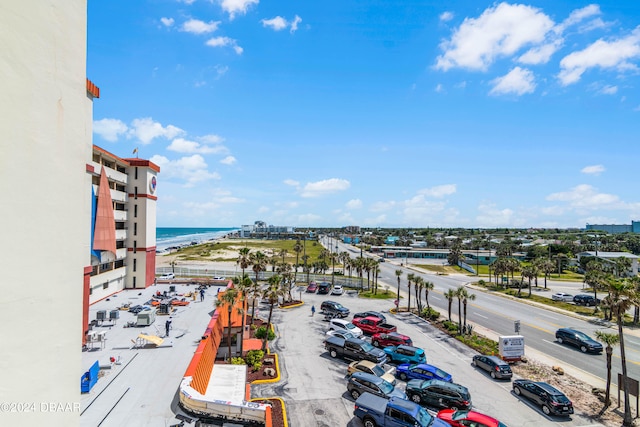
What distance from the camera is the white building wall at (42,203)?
3.81 metres

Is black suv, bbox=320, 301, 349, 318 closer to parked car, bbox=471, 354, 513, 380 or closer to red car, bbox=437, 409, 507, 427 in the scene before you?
parked car, bbox=471, 354, 513, 380

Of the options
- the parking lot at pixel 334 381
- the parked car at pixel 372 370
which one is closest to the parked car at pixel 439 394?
the parking lot at pixel 334 381

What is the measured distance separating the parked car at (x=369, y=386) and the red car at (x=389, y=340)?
9330 millimetres

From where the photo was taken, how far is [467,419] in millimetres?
18234

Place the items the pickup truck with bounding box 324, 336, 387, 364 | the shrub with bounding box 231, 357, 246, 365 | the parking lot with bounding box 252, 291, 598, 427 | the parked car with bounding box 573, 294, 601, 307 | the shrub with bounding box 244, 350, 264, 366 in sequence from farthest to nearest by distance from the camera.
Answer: the parked car with bounding box 573, 294, 601, 307, the pickup truck with bounding box 324, 336, 387, 364, the shrub with bounding box 244, 350, 264, 366, the shrub with bounding box 231, 357, 246, 365, the parking lot with bounding box 252, 291, 598, 427

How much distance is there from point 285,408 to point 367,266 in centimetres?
4328

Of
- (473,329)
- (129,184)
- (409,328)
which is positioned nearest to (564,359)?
(473,329)

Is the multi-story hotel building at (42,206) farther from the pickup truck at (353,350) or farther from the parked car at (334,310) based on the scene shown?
the parked car at (334,310)

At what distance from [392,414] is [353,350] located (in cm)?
1058

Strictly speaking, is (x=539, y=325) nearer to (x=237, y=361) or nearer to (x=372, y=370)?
(x=372, y=370)

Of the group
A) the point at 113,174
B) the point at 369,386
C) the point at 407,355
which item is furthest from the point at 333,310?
the point at 113,174

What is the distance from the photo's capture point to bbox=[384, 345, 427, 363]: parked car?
28.3 m

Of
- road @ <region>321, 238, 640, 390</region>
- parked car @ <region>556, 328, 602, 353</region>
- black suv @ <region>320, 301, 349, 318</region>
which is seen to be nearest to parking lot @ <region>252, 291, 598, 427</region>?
black suv @ <region>320, 301, 349, 318</region>

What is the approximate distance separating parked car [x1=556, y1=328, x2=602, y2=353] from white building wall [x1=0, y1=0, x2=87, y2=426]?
40.7 m
